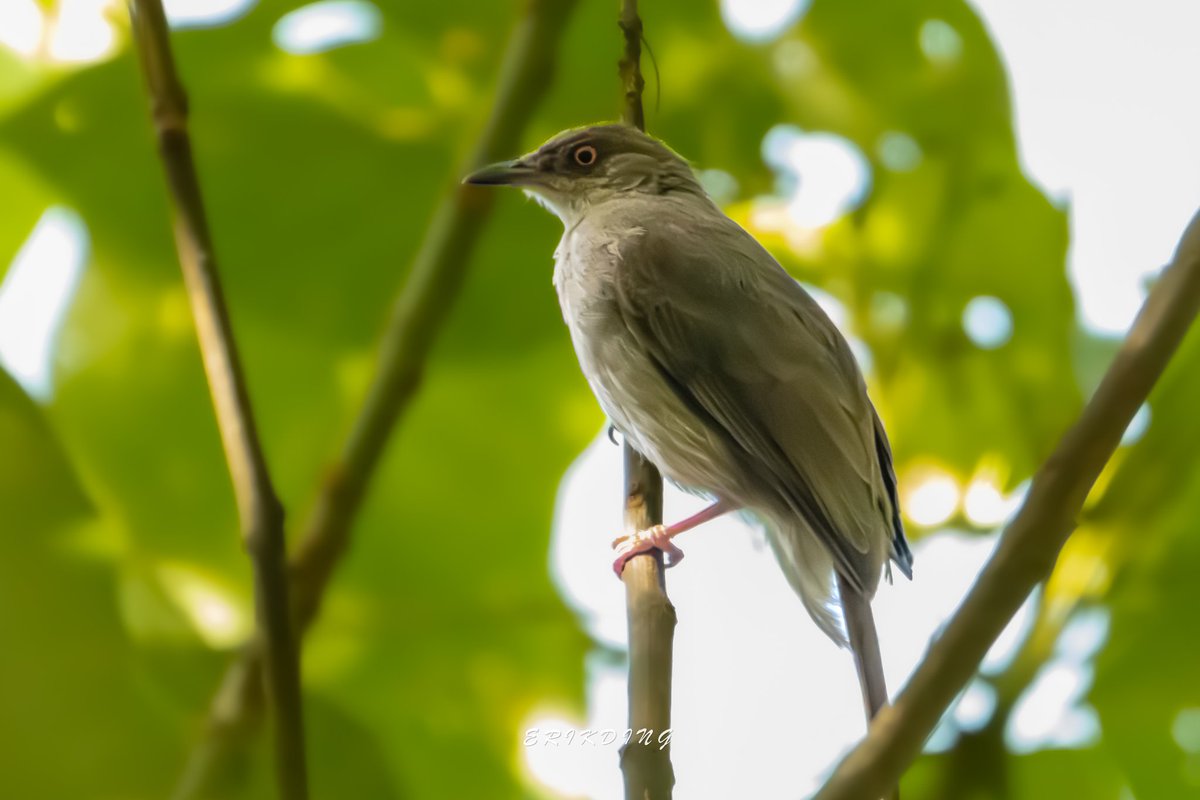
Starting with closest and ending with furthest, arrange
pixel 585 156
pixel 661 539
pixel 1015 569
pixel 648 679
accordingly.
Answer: pixel 1015 569, pixel 648 679, pixel 661 539, pixel 585 156

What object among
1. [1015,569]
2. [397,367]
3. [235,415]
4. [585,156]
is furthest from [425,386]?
[1015,569]

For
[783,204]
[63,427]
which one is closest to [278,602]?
[63,427]

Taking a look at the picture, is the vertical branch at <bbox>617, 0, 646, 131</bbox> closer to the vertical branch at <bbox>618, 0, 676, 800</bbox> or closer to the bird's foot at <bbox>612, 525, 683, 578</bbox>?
the vertical branch at <bbox>618, 0, 676, 800</bbox>

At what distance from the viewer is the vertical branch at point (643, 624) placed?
210 centimetres

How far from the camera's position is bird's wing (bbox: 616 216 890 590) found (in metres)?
3.43

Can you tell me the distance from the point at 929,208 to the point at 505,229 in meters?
1.26

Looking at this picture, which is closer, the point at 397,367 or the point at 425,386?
the point at 397,367

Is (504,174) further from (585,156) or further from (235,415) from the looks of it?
(235,415)

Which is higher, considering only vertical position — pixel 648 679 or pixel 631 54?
pixel 631 54

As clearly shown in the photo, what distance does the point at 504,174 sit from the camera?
3.28 m

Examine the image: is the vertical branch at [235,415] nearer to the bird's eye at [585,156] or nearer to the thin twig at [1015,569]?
the thin twig at [1015,569]

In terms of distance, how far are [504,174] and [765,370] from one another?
2.95 ft

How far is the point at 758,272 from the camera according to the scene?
372 cm

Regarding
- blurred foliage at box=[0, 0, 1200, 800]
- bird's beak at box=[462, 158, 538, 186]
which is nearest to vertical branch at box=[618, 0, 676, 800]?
blurred foliage at box=[0, 0, 1200, 800]
